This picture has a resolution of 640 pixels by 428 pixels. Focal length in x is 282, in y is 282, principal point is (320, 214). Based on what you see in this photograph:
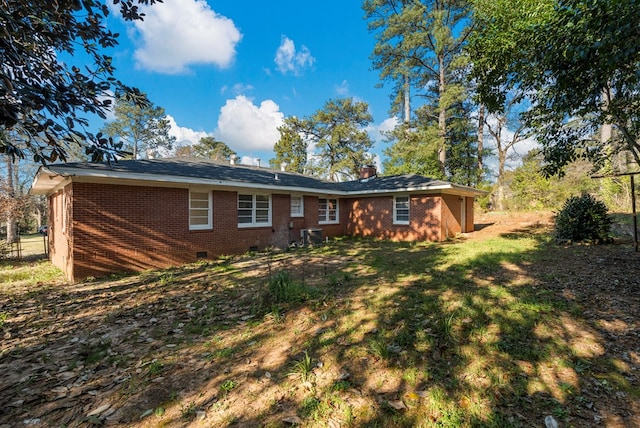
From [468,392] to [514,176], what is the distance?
919 inches

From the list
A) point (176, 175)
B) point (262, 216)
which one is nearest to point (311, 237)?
point (262, 216)

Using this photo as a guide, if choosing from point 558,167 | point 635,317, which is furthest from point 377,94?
point 635,317

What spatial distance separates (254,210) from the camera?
11.8m

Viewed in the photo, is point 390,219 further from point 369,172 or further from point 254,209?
point 254,209

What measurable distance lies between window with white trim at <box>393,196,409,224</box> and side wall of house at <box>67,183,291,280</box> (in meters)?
8.12

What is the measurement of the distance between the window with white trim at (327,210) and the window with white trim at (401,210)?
3293 millimetres

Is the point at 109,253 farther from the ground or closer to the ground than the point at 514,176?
closer to the ground

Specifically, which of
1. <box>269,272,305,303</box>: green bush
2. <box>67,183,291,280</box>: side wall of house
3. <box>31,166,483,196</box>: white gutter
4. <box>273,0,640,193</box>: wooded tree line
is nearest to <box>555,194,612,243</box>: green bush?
<box>273,0,640,193</box>: wooded tree line

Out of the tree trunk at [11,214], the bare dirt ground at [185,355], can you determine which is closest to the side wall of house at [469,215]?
the bare dirt ground at [185,355]

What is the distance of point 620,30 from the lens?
3.62 m

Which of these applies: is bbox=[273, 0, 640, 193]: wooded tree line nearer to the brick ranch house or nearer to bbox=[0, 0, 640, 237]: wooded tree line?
bbox=[0, 0, 640, 237]: wooded tree line

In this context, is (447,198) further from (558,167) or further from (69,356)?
(69,356)

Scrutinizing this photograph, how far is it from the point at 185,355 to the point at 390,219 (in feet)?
42.2

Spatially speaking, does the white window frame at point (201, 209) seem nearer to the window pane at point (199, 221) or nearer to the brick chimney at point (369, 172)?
the window pane at point (199, 221)
